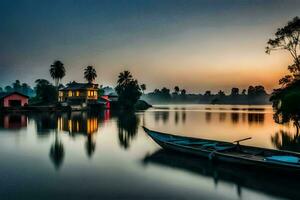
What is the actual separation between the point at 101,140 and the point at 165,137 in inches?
307

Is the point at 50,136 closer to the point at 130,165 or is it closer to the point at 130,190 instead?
the point at 130,165

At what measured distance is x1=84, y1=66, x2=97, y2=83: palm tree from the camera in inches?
4050

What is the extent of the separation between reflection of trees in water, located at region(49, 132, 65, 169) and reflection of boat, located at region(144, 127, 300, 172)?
7289 millimetres

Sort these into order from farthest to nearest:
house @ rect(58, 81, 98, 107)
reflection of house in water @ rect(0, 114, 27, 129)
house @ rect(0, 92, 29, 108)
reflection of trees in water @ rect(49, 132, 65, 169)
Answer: house @ rect(58, 81, 98, 107) → house @ rect(0, 92, 29, 108) → reflection of house in water @ rect(0, 114, 27, 129) → reflection of trees in water @ rect(49, 132, 65, 169)

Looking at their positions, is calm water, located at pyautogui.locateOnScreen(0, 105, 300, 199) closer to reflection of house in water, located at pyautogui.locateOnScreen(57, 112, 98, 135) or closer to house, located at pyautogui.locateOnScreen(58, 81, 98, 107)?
reflection of house in water, located at pyautogui.locateOnScreen(57, 112, 98, 135)

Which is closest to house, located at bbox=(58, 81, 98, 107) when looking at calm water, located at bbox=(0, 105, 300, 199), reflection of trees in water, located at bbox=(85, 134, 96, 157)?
reflection of trees in water, located at bbox=(85, 134, 96, 157)

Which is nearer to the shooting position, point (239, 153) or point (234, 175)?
point (234, 175)

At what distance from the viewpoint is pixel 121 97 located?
99.1 m

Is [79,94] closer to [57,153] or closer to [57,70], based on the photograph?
[57,70]

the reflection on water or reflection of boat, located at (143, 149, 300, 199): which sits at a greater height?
the reflection on water

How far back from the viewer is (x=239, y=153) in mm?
17922

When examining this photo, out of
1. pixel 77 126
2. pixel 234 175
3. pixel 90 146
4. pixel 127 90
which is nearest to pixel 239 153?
pixel 234 175

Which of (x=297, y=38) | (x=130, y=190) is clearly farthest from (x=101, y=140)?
(x=297, y=38)

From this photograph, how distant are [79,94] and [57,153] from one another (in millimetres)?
66625
